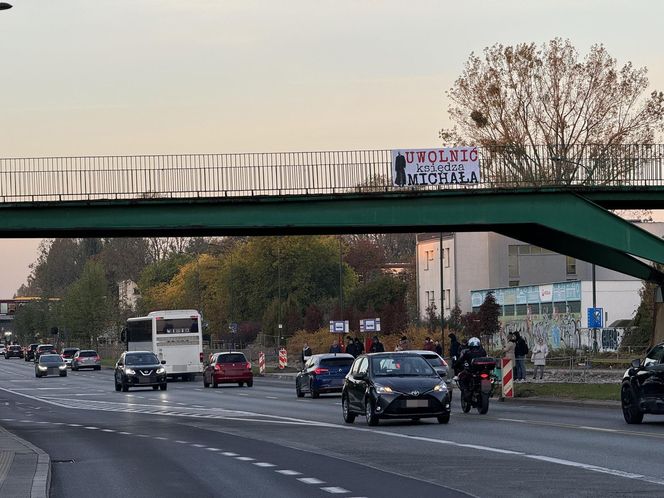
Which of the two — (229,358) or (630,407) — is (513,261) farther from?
(630,407)

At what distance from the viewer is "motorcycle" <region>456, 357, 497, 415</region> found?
31.6 m

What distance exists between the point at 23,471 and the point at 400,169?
25.2 meters

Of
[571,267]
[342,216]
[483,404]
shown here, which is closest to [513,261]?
[571,267]

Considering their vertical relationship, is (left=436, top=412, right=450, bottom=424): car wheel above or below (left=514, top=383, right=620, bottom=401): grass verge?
above

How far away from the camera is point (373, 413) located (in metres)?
27.9

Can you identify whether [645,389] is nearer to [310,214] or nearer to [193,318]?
[310,214]

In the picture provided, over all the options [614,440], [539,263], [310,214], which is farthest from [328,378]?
[539,263]

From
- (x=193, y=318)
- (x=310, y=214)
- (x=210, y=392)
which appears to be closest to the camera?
(x=310, y=214)

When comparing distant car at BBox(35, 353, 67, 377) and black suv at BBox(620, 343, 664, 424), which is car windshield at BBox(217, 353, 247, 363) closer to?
distant car at BBox(35, 353, 67, 377)

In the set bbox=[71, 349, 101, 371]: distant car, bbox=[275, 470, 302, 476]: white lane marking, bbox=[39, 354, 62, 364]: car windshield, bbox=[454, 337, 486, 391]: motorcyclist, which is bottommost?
bbox=[71, 349, 101, 371]: distant car

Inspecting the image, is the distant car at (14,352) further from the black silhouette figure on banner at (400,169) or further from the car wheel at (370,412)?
the car wheel at (370,412)

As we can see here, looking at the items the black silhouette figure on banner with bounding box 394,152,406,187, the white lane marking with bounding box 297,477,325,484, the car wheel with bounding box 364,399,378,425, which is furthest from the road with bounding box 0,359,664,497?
the black silhouette figure on banner with bounding box 394,152,406,187

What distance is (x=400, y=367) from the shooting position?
28.2 m

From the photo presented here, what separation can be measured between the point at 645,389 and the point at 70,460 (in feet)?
33.5
